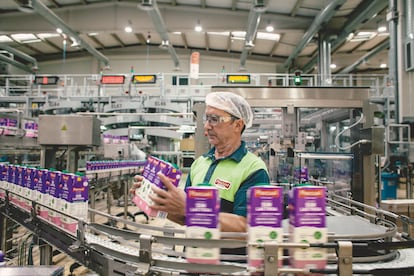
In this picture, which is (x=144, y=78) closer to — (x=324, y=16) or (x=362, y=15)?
(x=324, y=16)

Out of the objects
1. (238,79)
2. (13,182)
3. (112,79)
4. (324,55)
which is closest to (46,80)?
(112,79)

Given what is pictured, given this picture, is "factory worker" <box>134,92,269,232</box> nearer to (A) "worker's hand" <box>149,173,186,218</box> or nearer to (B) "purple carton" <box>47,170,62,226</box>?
(A) "worker's hand" <box>149,173,186,218</box>

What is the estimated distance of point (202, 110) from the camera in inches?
107

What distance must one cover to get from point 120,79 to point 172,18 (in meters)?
2.67

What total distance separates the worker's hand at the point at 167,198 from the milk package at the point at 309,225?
13.2 inches

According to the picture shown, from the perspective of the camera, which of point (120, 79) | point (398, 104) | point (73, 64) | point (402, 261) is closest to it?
point (402, 261)

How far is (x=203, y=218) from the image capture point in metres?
0.78

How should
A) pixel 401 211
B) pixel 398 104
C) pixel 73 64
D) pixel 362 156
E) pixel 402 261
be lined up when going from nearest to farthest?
1. pixel 402 261
2. pixel 362 156
3. pixel 401 211
4. pixel 398 104
5. pixel 73 64

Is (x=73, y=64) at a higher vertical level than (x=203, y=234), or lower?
higher

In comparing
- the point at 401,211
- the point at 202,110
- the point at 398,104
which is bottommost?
the point at 401,211

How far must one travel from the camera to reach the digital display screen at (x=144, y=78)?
25.6 ft

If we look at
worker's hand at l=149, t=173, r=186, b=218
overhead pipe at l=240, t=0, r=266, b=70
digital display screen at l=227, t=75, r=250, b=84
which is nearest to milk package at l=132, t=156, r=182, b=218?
worker's hand at l=149, t=173, r=186, b=218

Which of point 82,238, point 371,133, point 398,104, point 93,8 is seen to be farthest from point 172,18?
point 82,238

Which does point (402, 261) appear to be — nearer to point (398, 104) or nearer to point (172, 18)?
point (398, 104)
